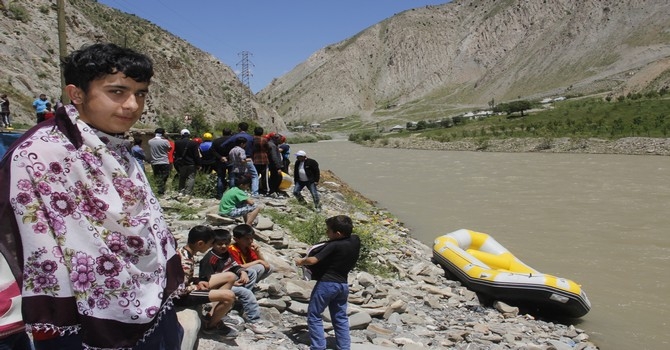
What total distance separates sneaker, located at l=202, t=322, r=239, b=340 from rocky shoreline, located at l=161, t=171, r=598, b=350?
0.06 metres

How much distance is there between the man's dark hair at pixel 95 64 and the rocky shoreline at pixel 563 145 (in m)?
42.6

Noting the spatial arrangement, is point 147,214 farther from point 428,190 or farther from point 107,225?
point 428,190

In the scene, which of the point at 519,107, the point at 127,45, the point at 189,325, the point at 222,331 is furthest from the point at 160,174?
the point at 519,107

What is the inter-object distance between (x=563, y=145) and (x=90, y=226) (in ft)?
154

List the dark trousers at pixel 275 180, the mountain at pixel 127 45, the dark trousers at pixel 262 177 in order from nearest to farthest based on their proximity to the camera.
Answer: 1. the dark trousers at pixel 262 177
2. the dark trousers at pixel 275 180
3. the mountain at pixel 127 45

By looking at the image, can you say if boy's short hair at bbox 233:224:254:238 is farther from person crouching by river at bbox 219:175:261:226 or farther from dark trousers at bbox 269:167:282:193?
dark trousers at bbox 269:167:282:193

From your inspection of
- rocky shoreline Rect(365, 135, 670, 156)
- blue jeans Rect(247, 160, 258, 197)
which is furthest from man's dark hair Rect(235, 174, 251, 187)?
rocky shoreline Rect(365, 135, 670, 156)

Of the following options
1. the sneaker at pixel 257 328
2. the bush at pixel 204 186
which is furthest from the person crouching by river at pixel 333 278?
the bush at pixel 204 186

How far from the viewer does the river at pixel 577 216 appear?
9.79 metres

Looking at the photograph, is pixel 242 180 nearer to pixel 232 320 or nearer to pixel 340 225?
pixel 232 320

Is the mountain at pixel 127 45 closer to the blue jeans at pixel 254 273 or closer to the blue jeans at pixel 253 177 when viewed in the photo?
the blue jeans at pixel 253 177

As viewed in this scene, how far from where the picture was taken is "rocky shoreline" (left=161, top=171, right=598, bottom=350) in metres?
6.10

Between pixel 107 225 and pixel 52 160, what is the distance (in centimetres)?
32

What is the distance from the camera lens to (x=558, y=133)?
46906mm
